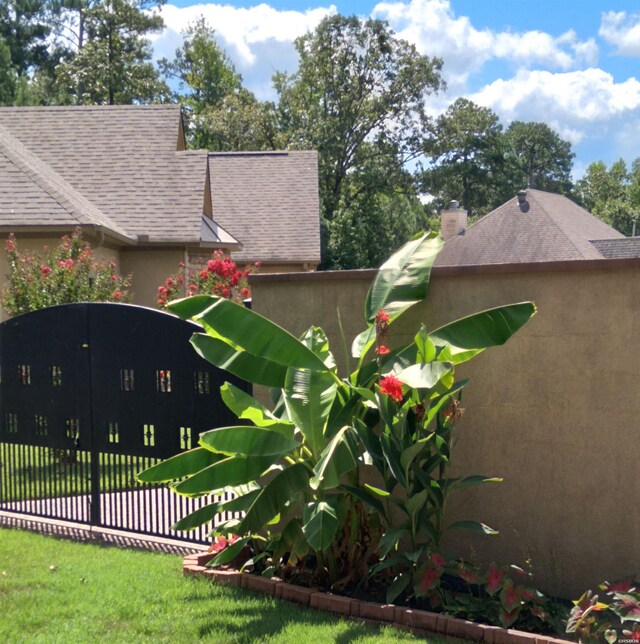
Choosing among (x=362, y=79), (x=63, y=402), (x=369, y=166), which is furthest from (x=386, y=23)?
(x=63, y=402)

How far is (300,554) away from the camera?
6.07 metres

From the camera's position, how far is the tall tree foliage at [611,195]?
242ft

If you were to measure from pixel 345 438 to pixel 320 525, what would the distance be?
0.62 m

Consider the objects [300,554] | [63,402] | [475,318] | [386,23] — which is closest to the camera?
[475,318]

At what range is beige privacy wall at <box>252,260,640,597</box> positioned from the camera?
18.5 feet

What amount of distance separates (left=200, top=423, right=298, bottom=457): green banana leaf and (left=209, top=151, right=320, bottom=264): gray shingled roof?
19200 mm

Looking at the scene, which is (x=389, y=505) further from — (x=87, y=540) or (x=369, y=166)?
(x=369, y=166)

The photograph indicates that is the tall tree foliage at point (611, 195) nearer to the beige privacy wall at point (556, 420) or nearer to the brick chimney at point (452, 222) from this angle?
the brick chimney at point (452, 222)

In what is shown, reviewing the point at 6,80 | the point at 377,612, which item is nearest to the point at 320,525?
the point at 377,612

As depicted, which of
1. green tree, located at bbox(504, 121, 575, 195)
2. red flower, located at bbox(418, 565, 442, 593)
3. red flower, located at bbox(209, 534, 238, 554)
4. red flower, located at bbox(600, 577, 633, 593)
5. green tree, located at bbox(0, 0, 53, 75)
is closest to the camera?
red flower, located at bbox(600, 577, 633, 593)

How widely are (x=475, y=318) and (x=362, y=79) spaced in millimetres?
40100

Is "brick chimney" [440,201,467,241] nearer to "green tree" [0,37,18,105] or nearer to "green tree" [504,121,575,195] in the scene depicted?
"green tree" [0,37,18,105]

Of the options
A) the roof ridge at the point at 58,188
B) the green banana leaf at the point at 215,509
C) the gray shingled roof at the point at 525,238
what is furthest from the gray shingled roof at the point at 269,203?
the green banana leaf at the point at 215,509

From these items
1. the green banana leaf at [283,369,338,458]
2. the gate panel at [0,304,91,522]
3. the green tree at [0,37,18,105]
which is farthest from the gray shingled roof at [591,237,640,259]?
the green tree at [0,37,18,105]
